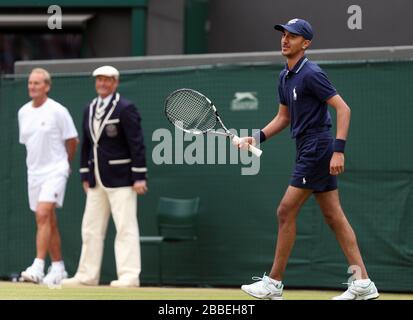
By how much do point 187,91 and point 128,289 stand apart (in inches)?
99.6

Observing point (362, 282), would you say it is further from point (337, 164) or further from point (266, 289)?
point (337, 164)

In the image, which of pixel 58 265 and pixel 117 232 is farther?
pixel 58 265

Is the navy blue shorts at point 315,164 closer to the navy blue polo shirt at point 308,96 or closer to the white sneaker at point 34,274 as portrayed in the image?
the navy blue polo shirt at point 308,96

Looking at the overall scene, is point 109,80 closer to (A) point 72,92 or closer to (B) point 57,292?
(A) point 72,92

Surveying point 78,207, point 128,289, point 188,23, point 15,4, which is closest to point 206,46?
point 188,23

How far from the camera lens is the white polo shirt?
473 inches

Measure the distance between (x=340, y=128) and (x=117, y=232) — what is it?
147 inches

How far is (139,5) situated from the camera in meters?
15.4

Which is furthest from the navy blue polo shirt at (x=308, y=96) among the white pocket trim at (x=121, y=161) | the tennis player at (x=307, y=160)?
the white pocket trim at (x=121, y=161)

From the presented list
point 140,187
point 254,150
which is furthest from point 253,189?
point 254,150

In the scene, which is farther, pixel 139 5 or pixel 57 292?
pixel 139 5

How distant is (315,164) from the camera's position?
8.91m

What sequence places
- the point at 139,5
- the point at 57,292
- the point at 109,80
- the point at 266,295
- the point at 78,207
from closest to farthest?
the point at 266,295 → the point at 57,292 → the point at 109,80 → the point at 78,207 → the point at 139,5

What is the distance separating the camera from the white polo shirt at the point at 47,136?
1202cm
